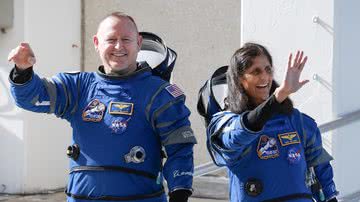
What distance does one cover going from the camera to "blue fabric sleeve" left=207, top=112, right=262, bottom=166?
274cm

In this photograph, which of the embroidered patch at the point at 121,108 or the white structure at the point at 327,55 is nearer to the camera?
the embroidered patch at the point at 121,108

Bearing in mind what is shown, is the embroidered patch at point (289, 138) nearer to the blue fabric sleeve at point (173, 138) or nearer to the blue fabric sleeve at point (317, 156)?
the blue fabric sleeve at point (317, 156)

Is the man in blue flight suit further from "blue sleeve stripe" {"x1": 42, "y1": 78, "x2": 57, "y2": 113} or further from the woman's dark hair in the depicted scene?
the woman's dark hair

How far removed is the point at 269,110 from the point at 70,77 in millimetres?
1065

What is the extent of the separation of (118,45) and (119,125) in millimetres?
383

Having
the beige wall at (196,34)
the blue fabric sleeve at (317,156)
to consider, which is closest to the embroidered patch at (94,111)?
the blue fabric sleeve at (317,156)

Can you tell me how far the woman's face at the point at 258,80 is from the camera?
300 centimetres

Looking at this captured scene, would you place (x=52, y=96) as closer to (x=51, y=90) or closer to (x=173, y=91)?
(x=51, y=90)

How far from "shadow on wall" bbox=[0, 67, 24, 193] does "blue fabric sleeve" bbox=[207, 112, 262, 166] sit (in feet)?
15.6

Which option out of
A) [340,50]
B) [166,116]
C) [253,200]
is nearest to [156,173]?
[166,116]

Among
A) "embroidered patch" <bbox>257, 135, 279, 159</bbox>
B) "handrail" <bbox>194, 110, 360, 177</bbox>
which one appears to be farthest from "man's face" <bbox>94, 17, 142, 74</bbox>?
"handrail" <bbox>194, 110, 360, 177</bbox>

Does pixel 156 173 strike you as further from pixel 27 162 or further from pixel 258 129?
pixel 27 162

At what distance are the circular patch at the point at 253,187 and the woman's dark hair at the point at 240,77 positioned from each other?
1.10 ft

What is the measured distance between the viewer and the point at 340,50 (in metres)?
4.89
